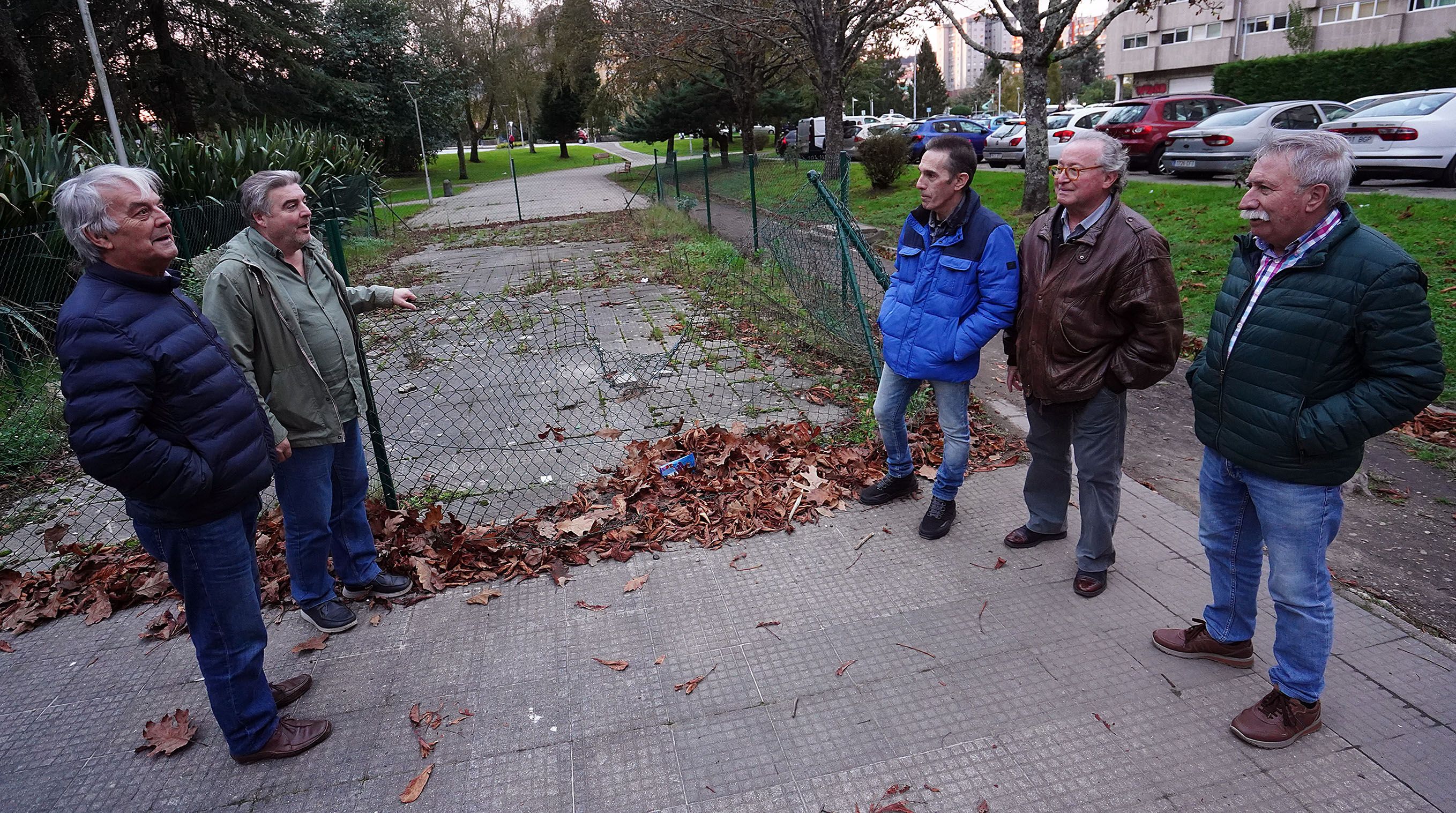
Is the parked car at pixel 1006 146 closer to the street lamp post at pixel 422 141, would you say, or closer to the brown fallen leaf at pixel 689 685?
the street lamp post at pixel 422 141

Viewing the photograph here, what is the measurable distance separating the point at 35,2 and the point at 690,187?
18.3m

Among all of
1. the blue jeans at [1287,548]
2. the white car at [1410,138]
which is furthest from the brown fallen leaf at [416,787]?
the white car at [1410,138]

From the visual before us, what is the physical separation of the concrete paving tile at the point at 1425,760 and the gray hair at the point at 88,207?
399 centimetres

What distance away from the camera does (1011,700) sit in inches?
116

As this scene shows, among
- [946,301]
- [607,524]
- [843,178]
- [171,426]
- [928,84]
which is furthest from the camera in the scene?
[928,84]

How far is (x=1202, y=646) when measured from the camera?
10.1 ft

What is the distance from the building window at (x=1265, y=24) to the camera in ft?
147

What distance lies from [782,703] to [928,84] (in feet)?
267

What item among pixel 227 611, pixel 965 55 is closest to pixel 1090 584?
pixel 227 611

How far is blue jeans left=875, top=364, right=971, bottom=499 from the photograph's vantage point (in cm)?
396

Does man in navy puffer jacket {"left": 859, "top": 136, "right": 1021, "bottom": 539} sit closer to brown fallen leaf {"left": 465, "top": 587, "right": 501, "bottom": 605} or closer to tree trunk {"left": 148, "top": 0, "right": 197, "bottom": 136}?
brown fallen leaf {"left": 465, "top": 587, "right": 501, "bottom": 605}

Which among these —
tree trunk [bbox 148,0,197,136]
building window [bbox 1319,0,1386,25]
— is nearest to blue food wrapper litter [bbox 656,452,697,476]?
tree trunk [bbox 148,0,197,136]

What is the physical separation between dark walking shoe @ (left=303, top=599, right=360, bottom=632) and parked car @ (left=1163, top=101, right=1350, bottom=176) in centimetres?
1464

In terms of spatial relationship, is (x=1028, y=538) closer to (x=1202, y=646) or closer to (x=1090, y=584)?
(x=1090, y=584)
